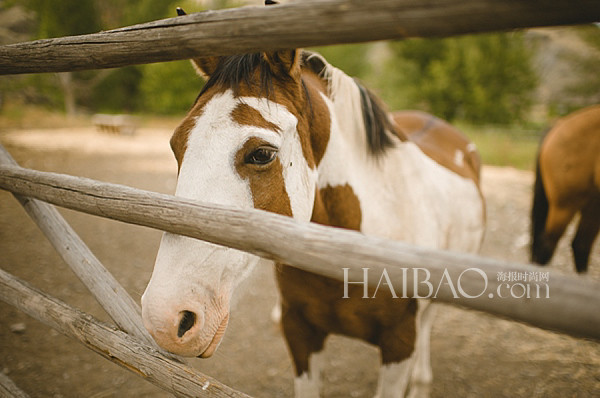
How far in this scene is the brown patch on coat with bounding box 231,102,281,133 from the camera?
1152mm

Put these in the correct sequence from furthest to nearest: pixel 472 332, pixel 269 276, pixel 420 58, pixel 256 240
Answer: pixel 420 58 → pixel 269 276 → pixel 472 332 → pixel 256 240

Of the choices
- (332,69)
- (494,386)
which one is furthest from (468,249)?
(332,69)

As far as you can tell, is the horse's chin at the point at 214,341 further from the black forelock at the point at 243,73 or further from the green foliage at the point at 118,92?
the green foliage at the point at 118,92

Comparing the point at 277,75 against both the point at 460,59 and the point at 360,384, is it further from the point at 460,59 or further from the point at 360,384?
the point at 460,59

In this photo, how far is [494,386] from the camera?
268cm

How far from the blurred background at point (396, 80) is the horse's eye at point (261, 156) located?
14.6 m

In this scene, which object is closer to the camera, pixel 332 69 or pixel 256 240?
pixel 256 240

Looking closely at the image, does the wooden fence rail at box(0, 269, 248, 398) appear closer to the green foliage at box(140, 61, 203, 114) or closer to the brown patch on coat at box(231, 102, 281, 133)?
the brown patch on coat at box(231, 102, 281, 133)

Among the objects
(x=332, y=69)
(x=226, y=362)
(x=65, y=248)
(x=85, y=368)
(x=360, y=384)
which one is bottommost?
(x=360, y=384)

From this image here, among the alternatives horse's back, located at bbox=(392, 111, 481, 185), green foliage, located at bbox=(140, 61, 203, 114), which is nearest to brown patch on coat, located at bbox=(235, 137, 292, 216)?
horse's back, located at bbox=(392, 111, 481, 185)

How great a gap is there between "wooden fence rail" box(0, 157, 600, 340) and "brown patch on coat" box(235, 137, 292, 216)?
24cm

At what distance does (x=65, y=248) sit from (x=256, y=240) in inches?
50.1

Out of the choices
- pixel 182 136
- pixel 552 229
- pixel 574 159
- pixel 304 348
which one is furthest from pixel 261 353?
pixel 574 159

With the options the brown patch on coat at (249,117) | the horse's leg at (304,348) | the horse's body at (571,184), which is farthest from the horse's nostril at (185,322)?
the horse's body at (571,184)
